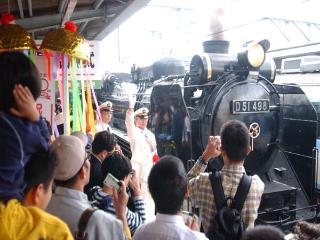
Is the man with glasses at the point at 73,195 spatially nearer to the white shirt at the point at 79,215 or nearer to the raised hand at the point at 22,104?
the white shirt at the point at 79,215

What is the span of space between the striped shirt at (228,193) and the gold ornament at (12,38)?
5.70 feet

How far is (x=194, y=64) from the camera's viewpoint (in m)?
4.36

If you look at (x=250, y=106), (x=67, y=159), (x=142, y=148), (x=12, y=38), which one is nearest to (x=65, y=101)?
(x=12, y=38)

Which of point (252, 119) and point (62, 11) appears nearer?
point (62, 11)

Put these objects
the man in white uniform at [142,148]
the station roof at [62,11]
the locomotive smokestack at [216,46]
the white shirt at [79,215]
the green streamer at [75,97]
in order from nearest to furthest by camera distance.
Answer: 1. the white shirt at [79,215]
2. the green streamer at [75,97]
3. the station roof at [62,11]
4. the man in white uniform at [142,148]
5. the locomotive smokestack at [216,46]

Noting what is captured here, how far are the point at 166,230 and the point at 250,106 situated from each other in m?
2.86

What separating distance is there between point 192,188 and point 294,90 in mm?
3203

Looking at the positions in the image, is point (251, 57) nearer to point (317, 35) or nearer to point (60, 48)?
point (60, 48)

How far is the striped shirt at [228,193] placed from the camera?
209 centimetres

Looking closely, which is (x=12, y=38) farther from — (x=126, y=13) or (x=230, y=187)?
(x=230, y=187)

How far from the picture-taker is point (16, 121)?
1.24 meters

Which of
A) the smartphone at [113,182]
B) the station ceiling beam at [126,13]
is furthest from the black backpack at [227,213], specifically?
the station ceiling beam at [126,13]

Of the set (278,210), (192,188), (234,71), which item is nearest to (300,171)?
(278,210)

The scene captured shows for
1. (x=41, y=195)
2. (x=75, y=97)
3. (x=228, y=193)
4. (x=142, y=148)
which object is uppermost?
(x=75, y=97)
